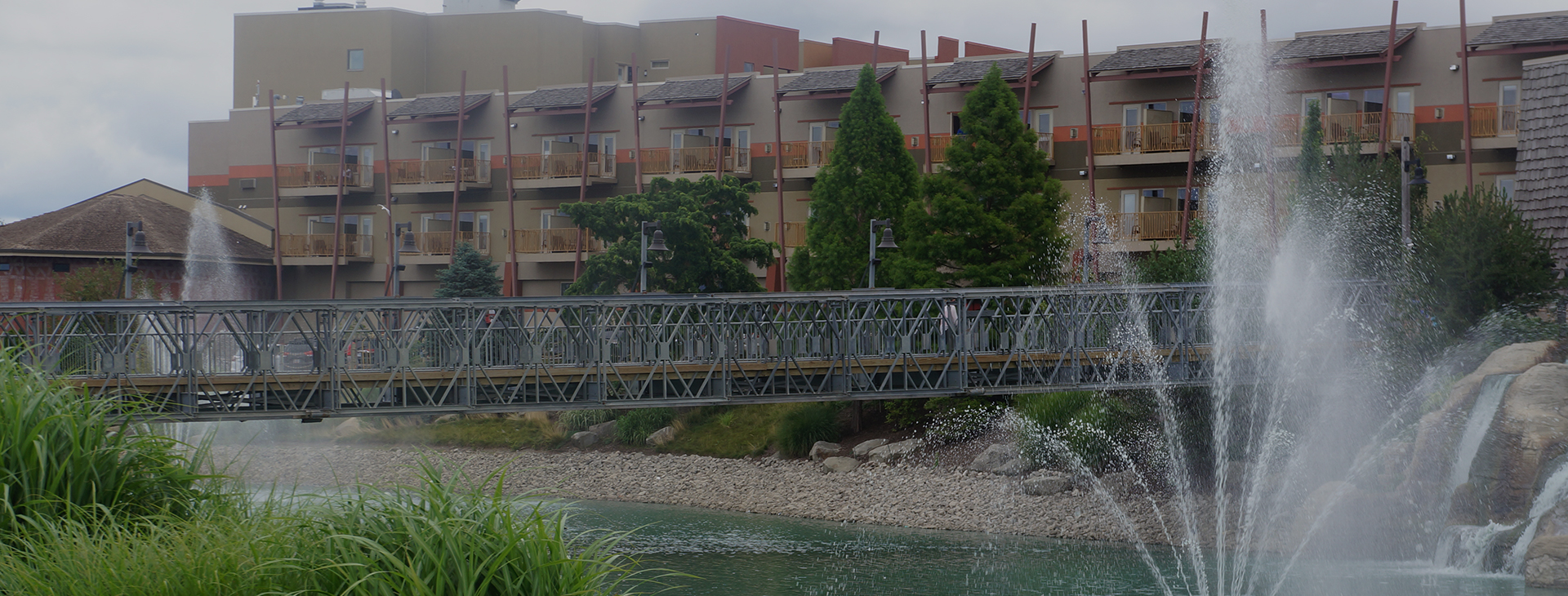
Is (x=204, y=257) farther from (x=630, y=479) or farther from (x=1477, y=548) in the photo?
(x=1477, y=548)

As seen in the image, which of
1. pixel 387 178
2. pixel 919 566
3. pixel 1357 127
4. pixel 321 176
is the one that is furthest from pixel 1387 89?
pixel 321 176

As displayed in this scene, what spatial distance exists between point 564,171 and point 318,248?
11.4 m

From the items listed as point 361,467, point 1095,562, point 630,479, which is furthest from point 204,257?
point 1095,562

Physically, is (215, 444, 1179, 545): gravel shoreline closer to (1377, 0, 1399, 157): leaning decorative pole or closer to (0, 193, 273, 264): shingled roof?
(0, 193, 273, 264): shingled roof

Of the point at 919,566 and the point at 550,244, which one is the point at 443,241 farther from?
the point at 919,566

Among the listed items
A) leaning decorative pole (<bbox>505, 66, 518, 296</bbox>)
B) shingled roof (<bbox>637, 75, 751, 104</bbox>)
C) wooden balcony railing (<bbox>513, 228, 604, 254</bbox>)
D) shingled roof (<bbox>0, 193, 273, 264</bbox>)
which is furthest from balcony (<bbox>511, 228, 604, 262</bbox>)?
shingled roof (<bbox>0, 193, 273, 264</bbox>)

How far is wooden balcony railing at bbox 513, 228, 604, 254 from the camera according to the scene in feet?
152

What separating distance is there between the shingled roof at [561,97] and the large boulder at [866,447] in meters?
19.6

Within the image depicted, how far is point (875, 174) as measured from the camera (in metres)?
35.4

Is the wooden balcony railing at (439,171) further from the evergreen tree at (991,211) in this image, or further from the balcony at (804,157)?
the evergreen tree at (991,211)

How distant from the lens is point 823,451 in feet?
113

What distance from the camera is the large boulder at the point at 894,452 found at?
32.7 metres

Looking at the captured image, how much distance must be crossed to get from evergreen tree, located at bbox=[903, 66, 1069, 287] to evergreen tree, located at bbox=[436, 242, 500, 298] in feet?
62.4

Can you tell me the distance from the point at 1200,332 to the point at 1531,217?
11.8 meters
